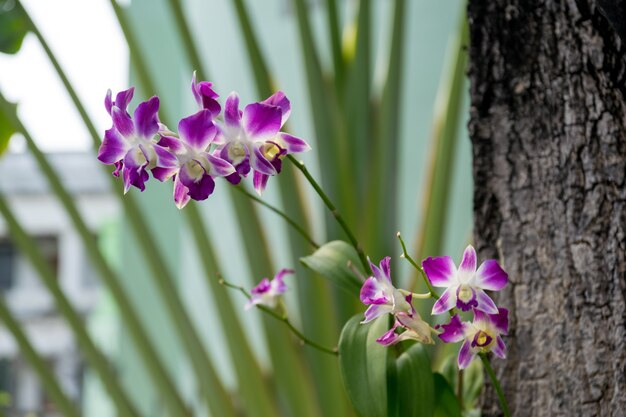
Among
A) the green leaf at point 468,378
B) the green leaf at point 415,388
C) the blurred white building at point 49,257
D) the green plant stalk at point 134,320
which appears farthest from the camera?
the blurred white building at point 49,257

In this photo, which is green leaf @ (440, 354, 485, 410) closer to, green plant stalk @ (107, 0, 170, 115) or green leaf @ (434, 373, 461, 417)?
green leaf @ (434, 373, 461, 417)

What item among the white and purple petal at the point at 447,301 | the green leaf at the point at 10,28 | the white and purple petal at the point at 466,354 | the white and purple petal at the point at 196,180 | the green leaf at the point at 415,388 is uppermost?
Answer: the green leaf at the point at 10,28

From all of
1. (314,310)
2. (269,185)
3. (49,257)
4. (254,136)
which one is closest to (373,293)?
(254,136)

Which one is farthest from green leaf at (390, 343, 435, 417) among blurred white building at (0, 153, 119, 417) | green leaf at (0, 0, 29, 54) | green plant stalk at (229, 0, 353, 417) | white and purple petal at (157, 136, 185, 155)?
blurred white building at (0, 153, 119, 417)

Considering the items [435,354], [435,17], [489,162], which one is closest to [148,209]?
[435,17]

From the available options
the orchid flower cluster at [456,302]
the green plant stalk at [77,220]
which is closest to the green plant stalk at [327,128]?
the green plant stalk at [77,220]

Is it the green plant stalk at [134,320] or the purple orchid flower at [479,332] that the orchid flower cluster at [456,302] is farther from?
the green plant stalk at [134,320]

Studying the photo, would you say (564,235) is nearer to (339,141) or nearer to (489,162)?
(489,162)

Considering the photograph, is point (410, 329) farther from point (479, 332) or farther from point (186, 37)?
point (186, 37)
